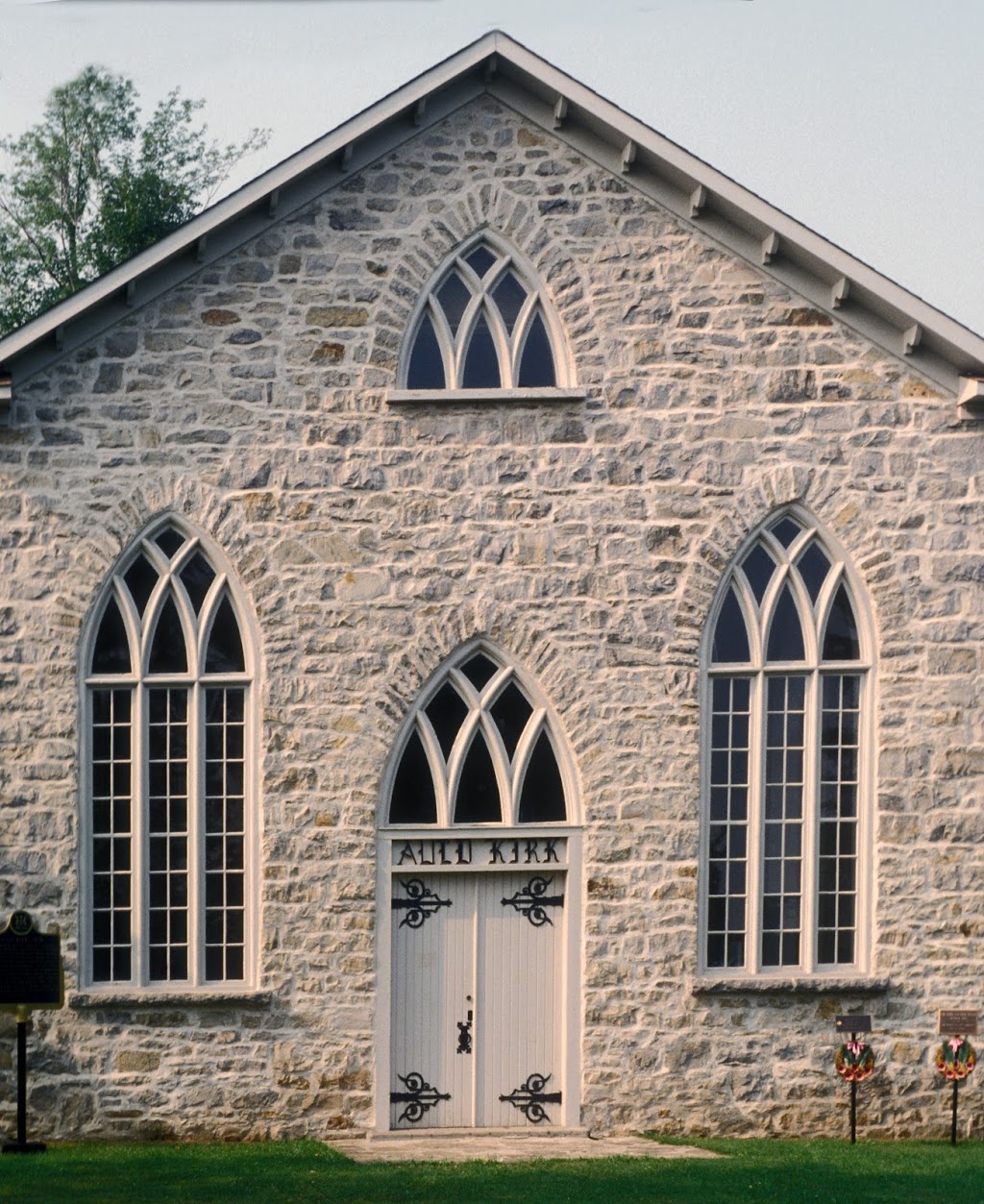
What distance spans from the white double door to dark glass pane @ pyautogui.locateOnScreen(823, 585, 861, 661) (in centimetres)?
325

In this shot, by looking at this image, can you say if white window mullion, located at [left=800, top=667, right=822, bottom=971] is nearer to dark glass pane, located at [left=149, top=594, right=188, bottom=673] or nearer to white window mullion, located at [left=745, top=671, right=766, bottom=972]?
white window mullion, located at [left=745, top=671, right=766, bottom=972]

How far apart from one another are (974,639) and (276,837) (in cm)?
663

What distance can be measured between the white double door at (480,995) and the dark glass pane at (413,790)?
538 millimetres

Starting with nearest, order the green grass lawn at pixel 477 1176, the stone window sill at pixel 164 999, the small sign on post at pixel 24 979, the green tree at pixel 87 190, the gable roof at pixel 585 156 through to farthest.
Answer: the green grass lawn at pixel 477 1176 < the small sign on post at pixel 24 979 < the gable roof at pixel 585 156 < the stone window sill at pixel 164 999 < the green tree at pixel 87 190

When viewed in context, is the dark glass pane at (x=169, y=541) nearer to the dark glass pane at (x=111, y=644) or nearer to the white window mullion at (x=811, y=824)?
the dark glass pane at (x=111, y=644)

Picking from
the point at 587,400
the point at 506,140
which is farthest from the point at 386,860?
the point at 506,140

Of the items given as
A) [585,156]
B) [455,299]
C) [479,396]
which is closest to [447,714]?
[479,396]

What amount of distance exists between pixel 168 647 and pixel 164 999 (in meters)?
3.14

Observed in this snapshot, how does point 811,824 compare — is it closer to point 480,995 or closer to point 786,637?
point 786,637

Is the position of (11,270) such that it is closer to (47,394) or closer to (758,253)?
(47,394)

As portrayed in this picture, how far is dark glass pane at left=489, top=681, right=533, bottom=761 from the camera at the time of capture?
15.8 meters

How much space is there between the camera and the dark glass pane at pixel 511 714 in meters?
15.8

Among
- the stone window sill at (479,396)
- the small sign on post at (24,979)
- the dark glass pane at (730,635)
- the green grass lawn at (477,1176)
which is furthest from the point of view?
the dark glass pane at (730,635)

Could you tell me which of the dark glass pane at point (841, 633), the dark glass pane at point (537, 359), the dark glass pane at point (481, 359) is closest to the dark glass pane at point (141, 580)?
the dark glass pane at point (481, 359)
